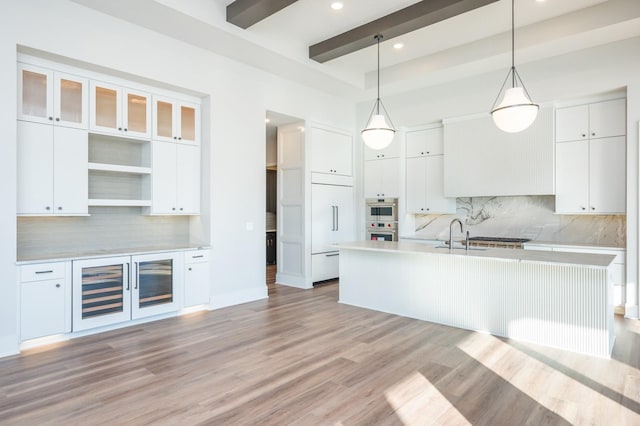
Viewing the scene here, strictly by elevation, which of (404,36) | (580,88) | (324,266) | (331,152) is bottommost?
(324,266)

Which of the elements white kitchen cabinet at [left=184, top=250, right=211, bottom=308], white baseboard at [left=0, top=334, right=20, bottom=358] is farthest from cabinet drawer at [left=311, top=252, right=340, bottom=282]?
white baseboard at [left=0, top=334, right=20, bottom=358]

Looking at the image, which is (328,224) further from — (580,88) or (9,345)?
(9,345)

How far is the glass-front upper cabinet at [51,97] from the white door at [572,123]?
219 inches

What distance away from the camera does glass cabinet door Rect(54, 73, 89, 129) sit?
3676 mm

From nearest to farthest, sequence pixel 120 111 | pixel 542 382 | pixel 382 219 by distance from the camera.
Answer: pixel 542 382 → pixel 120 111 → pixel 382 219

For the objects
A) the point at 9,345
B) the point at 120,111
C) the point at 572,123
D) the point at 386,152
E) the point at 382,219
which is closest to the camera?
the point at 9,345

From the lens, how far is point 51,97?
3.64 meters

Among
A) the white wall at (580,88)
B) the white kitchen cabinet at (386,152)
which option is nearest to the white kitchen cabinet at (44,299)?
the white kitchen cabinet at (386,152)

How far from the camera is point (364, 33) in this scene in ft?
15.4

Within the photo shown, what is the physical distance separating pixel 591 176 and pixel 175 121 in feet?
16.8

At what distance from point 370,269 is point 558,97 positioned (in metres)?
3.23

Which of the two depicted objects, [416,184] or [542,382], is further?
[416,184]

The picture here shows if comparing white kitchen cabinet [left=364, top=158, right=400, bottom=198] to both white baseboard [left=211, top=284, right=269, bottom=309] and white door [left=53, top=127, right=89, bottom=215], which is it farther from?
white door [left=53, top=127, right=89, bottom=215]

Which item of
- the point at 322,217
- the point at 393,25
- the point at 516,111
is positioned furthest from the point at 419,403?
the point at 322,217
